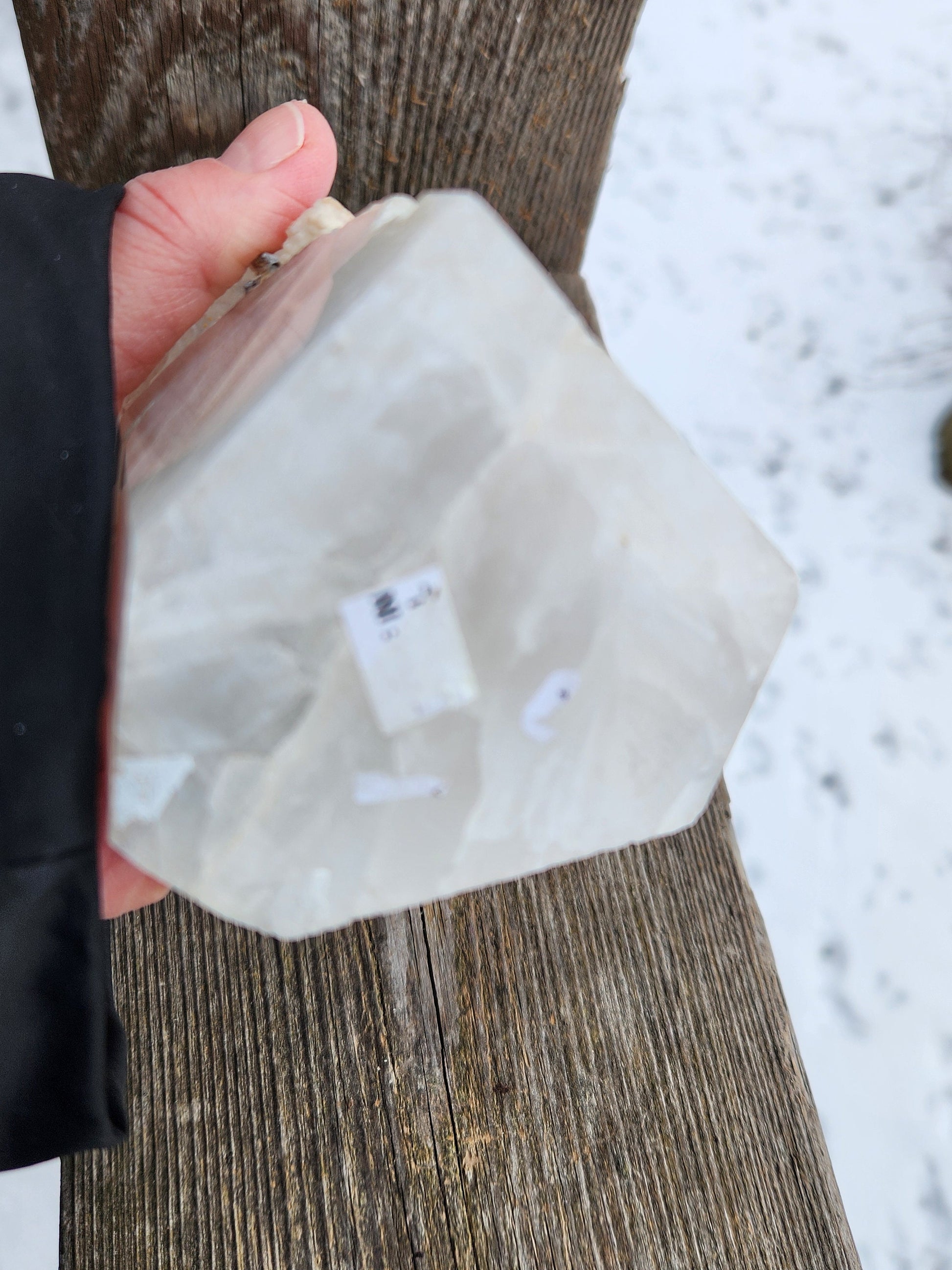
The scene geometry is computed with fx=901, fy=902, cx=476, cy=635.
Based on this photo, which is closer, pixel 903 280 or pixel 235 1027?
pixel 235 1027

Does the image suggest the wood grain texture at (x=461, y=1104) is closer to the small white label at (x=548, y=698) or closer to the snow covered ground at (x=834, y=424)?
the small white label at (x=548, y=698)

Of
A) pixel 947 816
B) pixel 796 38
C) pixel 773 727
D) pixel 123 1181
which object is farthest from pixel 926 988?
pixel 796 38

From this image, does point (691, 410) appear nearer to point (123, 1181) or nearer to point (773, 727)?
point (773, 727)

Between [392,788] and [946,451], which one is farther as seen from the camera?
[946,451]

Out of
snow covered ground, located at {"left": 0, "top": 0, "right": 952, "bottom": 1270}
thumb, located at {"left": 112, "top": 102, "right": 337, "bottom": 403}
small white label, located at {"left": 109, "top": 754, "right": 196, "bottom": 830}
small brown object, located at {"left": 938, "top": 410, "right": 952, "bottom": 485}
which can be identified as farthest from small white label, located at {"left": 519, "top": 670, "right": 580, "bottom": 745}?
small brown object, located at {"left": 938, "top": 410, "right": 952, "bottom": 485}

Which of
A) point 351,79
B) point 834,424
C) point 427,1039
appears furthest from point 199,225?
point 834,424

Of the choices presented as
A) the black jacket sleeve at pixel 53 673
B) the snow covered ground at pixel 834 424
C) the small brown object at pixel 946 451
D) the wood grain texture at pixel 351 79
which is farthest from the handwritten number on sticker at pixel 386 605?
the small brown object at pixel 946 451

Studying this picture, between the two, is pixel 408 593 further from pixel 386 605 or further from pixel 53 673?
pixel 53 673
